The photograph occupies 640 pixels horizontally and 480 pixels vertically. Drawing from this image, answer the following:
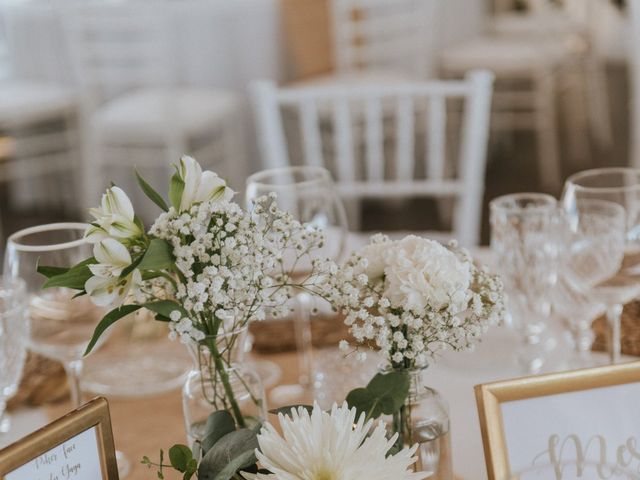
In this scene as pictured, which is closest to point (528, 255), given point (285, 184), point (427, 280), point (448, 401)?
point (448, 401)

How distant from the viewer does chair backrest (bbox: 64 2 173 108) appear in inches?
129

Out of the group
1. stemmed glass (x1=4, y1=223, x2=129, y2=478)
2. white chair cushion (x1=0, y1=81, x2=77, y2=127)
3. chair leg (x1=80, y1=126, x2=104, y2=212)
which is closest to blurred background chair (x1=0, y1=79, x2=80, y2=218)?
white chair cushion (x1=0, y1=81, x2=77, y2=127)

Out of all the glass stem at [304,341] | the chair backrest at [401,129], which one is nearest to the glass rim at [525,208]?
the glass stem at [304,341]

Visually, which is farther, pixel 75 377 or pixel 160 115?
pixel 160 115

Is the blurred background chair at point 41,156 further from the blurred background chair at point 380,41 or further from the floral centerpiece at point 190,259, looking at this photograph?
the floral centerpiece at point 190,259

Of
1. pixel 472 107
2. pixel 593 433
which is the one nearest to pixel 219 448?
pixel 593 433

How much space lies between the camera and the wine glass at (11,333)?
Result: 945 millimetres

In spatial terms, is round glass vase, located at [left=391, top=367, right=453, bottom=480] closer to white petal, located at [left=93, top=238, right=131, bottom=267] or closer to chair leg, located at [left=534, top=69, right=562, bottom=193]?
white petal, located at [left=93, top=238, right=131, bottom=267]

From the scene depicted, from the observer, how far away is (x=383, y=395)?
742 millimetres

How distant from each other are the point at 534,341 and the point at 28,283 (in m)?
0.61

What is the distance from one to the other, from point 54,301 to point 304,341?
31cm

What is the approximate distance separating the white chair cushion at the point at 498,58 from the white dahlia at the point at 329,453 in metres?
3.47

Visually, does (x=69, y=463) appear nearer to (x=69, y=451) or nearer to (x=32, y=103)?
(x=69, y=451)

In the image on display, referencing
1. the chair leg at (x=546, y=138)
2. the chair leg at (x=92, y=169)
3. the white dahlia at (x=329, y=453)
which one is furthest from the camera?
the chair leg at (x=546, y=138)
